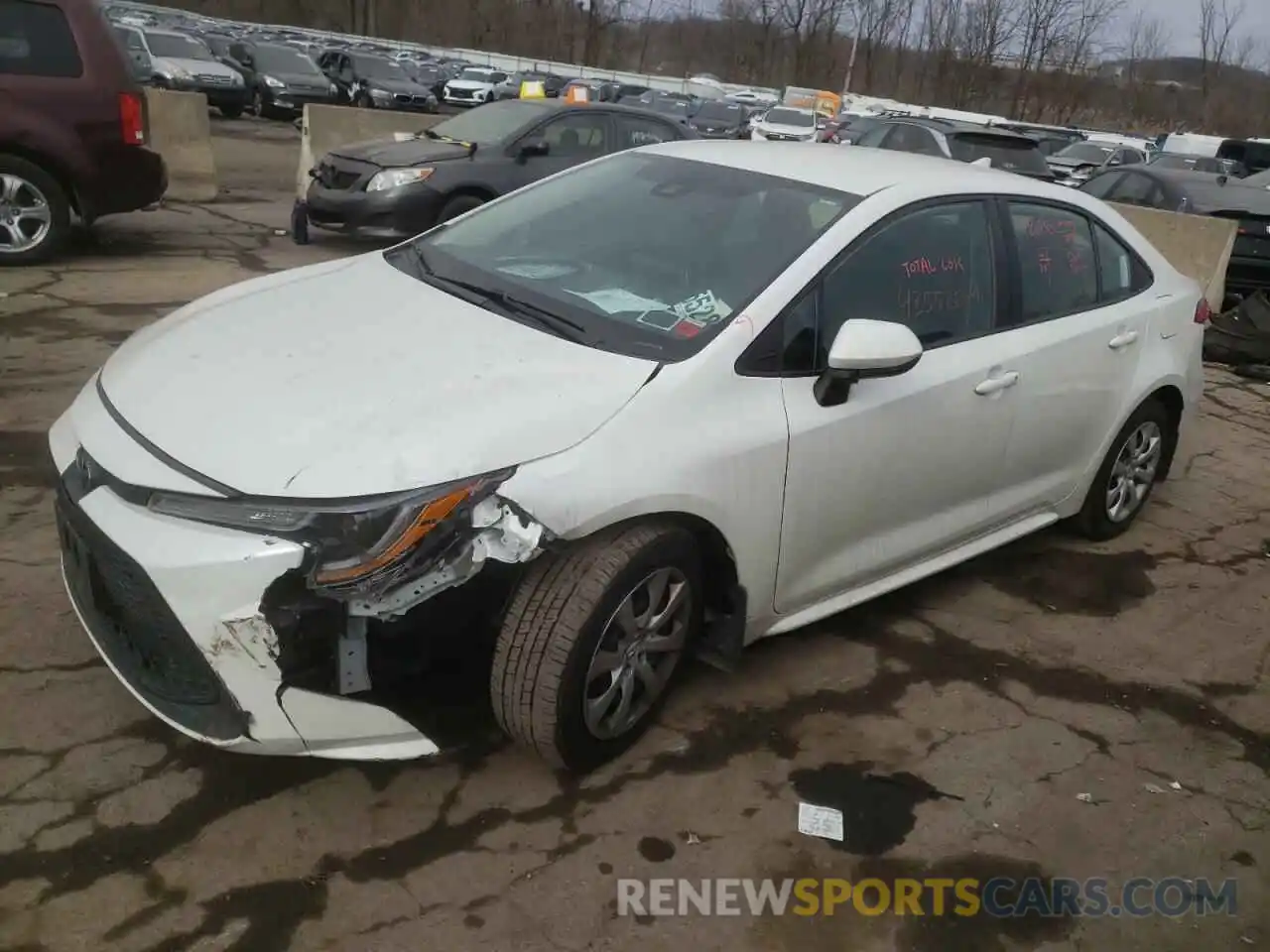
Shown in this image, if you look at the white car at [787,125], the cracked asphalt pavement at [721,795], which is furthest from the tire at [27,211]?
the white car at [787,125]

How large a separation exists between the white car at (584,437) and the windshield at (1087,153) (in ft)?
69.4

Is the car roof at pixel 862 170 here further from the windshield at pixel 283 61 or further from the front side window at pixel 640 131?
the windshield at pixel 283 61

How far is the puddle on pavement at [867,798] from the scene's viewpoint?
2.81 m

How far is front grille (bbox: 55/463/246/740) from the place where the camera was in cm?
239

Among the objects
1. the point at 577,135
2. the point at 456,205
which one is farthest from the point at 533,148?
the point at 456,205

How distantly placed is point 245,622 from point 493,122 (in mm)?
8209

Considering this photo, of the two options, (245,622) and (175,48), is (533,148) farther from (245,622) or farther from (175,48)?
(175,48)

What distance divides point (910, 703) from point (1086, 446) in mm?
1504

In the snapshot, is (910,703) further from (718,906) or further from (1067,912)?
(718,906)

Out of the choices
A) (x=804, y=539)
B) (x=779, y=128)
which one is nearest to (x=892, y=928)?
(x=804, y=539)

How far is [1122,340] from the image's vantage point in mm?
4227

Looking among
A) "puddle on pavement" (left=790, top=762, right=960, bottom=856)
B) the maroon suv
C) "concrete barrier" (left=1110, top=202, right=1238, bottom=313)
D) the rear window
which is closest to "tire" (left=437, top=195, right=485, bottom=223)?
the maroon suv

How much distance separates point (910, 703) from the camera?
345 cm

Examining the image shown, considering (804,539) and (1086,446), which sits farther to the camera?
(1086,446)
